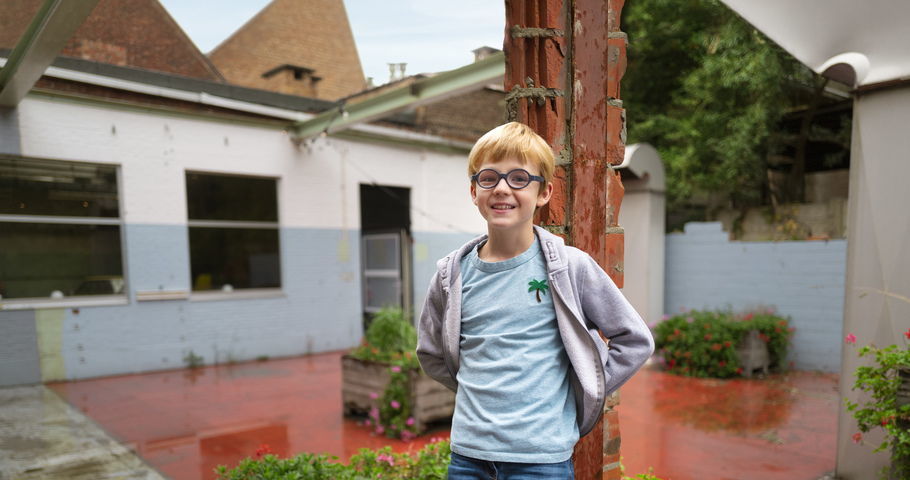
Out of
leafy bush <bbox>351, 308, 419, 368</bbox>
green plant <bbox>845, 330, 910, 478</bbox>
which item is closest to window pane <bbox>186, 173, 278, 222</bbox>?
leafy bush <bbox>351, 308, 419, 368</bbox>

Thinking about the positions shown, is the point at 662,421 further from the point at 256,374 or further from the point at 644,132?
the point at 644,132

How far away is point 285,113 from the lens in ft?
28.1

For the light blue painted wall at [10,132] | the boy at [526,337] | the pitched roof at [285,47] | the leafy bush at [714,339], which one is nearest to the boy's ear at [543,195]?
the boy at [526,337]

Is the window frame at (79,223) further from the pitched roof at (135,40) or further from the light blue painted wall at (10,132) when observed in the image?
the pitched roof at (135,40)

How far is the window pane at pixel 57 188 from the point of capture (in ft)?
21.5

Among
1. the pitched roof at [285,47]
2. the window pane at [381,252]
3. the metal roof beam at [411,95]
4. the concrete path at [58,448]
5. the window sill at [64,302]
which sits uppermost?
the pitched roof at [285,47]

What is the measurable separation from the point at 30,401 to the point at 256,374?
251cm

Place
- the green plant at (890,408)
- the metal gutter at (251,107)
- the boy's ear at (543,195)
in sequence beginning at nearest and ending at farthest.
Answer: the boy's ear at (543,195) → the green plant at (890,408) → the metal gutter at (251,107)

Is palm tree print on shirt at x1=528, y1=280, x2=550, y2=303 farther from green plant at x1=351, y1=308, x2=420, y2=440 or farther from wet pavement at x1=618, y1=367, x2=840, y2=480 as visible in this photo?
green plant at x1=351, y1=308, x2=420, y2=440

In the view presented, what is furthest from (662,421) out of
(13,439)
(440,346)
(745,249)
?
(13,439)

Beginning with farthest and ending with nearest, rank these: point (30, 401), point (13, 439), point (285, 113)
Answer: point (285, 113)
point (30, 401)
point (13, 439)

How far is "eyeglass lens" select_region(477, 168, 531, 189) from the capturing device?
143cm

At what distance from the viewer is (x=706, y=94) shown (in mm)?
9633

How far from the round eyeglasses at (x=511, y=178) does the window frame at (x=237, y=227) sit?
24.5 ft
